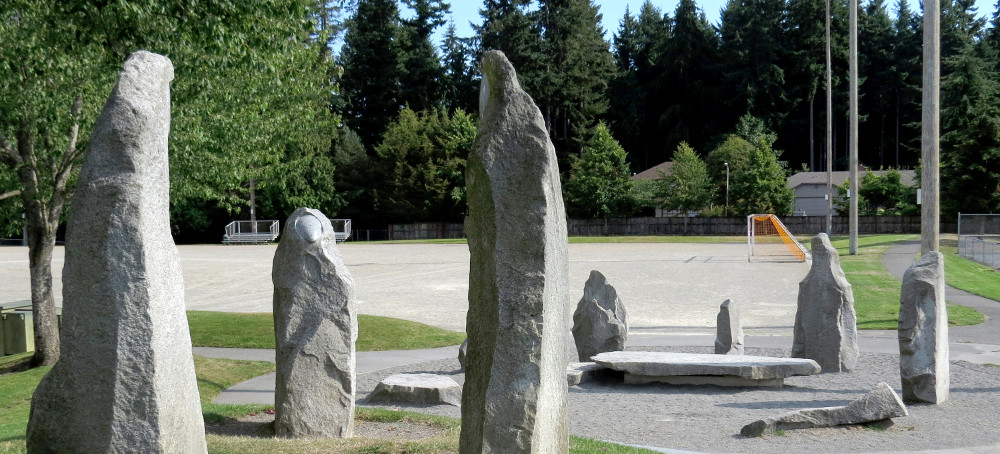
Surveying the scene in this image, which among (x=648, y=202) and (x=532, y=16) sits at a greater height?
(x=532, y=16)

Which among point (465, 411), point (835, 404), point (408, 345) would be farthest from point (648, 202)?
point (465, 411)

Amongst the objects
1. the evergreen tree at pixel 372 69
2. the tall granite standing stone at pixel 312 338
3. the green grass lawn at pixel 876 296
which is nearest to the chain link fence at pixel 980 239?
the green grass lawn at pixel 876 296

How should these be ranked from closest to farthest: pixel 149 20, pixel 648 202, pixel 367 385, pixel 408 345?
pixel 149 20 → pixel 367 385 → pixel 408 345 → pixel 648 202

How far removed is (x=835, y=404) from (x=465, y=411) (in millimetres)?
7544

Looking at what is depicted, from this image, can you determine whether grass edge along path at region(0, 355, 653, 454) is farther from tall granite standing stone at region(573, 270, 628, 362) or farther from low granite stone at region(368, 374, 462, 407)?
tall granite standing stone at region(573, 270, 628, 362)

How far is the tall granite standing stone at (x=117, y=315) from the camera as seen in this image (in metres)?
5.14

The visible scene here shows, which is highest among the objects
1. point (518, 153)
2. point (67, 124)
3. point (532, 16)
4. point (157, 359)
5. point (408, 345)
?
point (532, 16)

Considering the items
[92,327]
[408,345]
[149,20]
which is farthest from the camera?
[408,345]

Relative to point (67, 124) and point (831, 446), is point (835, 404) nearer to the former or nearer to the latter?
point (831, 446)

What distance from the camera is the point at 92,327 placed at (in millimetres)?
5160

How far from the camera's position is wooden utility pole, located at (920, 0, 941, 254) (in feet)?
58.6

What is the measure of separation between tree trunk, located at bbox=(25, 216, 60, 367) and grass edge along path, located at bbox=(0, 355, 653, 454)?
49 centimetres

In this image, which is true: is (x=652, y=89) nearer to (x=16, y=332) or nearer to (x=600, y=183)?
(x=600, y=183)

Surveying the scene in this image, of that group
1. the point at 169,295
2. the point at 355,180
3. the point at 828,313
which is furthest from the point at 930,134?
the point at 355,180
